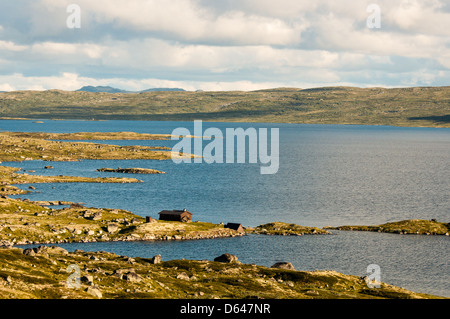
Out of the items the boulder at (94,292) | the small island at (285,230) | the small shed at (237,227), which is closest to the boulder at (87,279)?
the boulder at (94,292)

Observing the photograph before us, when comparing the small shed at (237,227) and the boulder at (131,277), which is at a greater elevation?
the boulder at (131,277)

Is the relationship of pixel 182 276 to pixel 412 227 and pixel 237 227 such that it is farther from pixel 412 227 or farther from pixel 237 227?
pixel 412 227

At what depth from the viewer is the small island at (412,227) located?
146 m

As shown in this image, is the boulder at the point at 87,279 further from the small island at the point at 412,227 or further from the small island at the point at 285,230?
the small island at the point at 412,227

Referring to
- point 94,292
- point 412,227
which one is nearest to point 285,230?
point 412,227

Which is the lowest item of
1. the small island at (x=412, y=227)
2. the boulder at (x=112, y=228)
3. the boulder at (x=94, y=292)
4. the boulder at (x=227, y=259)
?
the small island at (x=412, y=227)

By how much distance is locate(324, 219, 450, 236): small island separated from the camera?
481 feet

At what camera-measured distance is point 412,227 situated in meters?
149

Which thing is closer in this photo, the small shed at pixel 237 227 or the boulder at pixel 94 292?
the boulder at pixel 94 292

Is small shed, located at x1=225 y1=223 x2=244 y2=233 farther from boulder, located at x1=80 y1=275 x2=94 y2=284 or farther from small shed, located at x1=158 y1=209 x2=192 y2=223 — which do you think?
boulder, located at x1=80 y1=275 x2=94 y2=284

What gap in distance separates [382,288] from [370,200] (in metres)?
101

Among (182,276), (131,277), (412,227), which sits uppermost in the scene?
(131,277)
